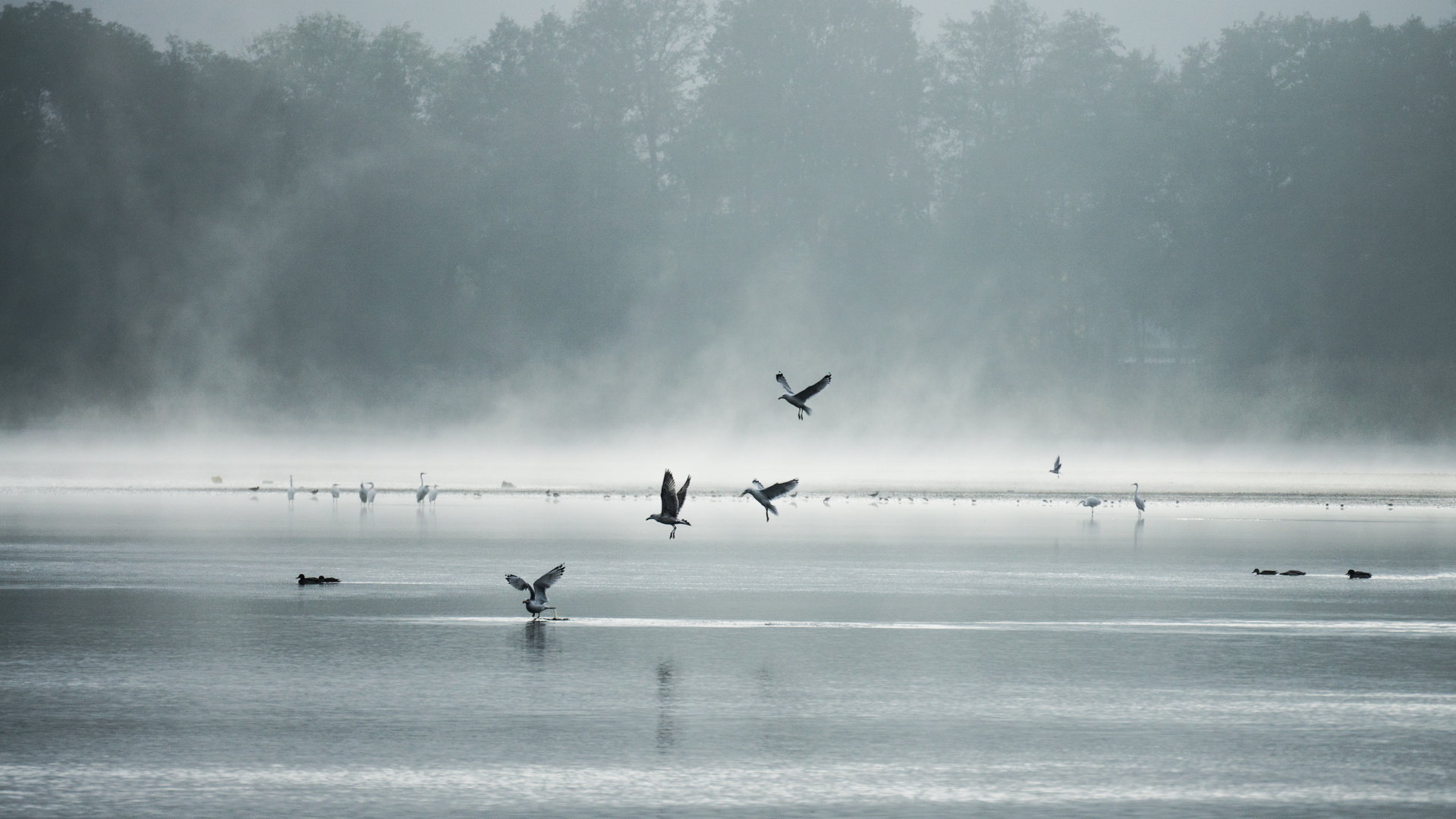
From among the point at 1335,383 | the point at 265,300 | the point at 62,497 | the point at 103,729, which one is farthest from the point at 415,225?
the point at 103,729

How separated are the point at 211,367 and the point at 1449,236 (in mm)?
72800

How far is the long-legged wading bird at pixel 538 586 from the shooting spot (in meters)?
22.3

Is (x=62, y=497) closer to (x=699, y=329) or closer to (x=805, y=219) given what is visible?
(x=699, y=329)

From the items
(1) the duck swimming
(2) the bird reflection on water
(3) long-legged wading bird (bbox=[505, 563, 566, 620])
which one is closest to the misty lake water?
(2) the bird reflection on water

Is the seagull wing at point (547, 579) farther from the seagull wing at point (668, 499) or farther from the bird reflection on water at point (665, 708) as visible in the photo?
the bird reflection on water at point (665, 708)

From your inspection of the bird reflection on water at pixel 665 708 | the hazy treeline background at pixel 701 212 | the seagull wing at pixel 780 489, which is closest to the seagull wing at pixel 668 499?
the seagull wing at pixel 780 489

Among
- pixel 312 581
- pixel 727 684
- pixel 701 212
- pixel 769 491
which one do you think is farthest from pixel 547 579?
pixel 701 212

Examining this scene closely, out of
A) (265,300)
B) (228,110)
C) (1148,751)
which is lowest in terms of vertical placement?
(1148,751)

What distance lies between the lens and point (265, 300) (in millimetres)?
103938

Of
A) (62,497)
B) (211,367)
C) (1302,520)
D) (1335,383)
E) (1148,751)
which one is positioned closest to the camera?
(1148,751)

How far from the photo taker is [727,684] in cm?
1881

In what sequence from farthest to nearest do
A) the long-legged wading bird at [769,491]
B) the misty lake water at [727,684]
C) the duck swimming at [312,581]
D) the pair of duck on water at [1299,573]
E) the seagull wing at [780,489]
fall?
the pair of duck on water at [1299,573] → the duck swimming at [312,581] → the long-legged wading bird at [769,491] → the seagull wing at [780,489] → the misty lake water at [727,684]

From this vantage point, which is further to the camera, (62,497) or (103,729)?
(62,497)

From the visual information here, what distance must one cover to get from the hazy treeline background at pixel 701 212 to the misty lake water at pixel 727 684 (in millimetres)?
64302
